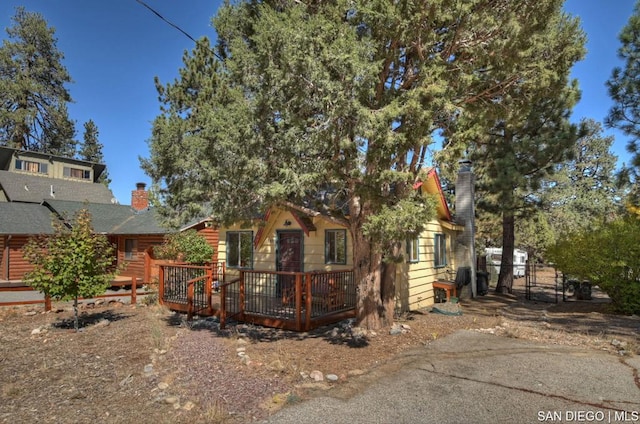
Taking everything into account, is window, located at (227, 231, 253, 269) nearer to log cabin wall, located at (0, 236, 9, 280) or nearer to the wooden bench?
the wooden bench

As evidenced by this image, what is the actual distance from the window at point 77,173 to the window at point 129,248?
13780 mm

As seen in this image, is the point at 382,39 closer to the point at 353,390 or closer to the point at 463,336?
the point at 353,390

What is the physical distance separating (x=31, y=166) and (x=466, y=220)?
30918 millimetres

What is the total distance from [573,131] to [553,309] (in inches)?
229

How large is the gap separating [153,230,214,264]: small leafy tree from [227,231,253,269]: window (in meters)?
1.12

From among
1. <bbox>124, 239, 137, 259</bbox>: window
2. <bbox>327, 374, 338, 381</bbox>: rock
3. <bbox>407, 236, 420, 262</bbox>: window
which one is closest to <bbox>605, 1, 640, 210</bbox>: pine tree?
<bbox>407, 236, 420, 262</bbox>: window

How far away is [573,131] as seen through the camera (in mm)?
12562

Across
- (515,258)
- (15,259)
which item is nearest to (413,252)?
(515,258)

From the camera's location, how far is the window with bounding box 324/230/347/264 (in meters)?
10.3

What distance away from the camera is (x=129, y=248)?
2145 cm

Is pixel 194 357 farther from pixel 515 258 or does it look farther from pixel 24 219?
pixel 515 258

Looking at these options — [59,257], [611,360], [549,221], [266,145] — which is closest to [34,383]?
[59,257]

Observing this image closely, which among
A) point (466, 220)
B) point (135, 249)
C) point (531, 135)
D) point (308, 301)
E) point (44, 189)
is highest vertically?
point (531, 135)

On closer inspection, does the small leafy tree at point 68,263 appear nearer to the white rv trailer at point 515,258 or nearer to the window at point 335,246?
the window at point 335,246
